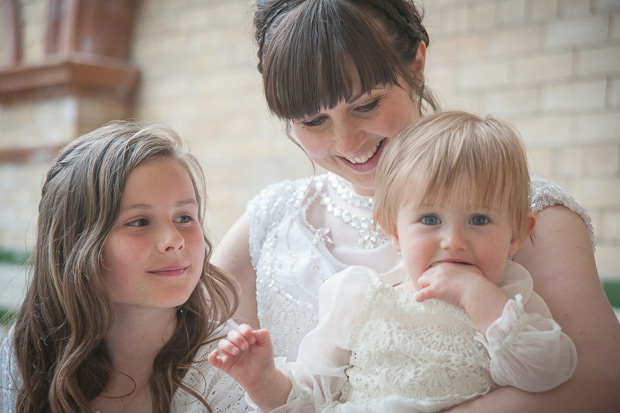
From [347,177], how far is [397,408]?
62 cm

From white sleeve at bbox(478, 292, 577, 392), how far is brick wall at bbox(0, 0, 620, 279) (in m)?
0.96

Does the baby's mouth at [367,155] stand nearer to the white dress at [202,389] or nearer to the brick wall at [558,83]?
the white dress at [202,389]

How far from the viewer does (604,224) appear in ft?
8.64

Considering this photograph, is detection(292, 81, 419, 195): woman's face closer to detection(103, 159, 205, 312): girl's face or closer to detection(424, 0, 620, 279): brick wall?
detection(103, 159, 205, 312): girl's face

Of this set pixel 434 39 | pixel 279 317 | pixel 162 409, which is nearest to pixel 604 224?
pixel 434 39

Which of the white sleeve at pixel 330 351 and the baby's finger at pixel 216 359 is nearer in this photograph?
the baby's finger at pixel 216 359

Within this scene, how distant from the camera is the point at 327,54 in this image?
1.32m

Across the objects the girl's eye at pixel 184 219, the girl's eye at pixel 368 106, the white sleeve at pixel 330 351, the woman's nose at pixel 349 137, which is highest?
the girl's eye at pixel 368 106

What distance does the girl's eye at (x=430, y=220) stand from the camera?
1178mm

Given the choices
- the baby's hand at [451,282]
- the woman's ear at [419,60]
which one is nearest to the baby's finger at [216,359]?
the baby's hand at [451,282]

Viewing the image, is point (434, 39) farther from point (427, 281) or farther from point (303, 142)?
point (427, 281)

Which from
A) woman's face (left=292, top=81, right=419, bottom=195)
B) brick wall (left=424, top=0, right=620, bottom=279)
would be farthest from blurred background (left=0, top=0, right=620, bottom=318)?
woman's face (left=292, top=81, right=419, bottom=195)

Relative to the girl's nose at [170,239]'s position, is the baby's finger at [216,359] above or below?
below

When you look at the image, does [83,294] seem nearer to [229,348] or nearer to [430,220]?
[229,348]
